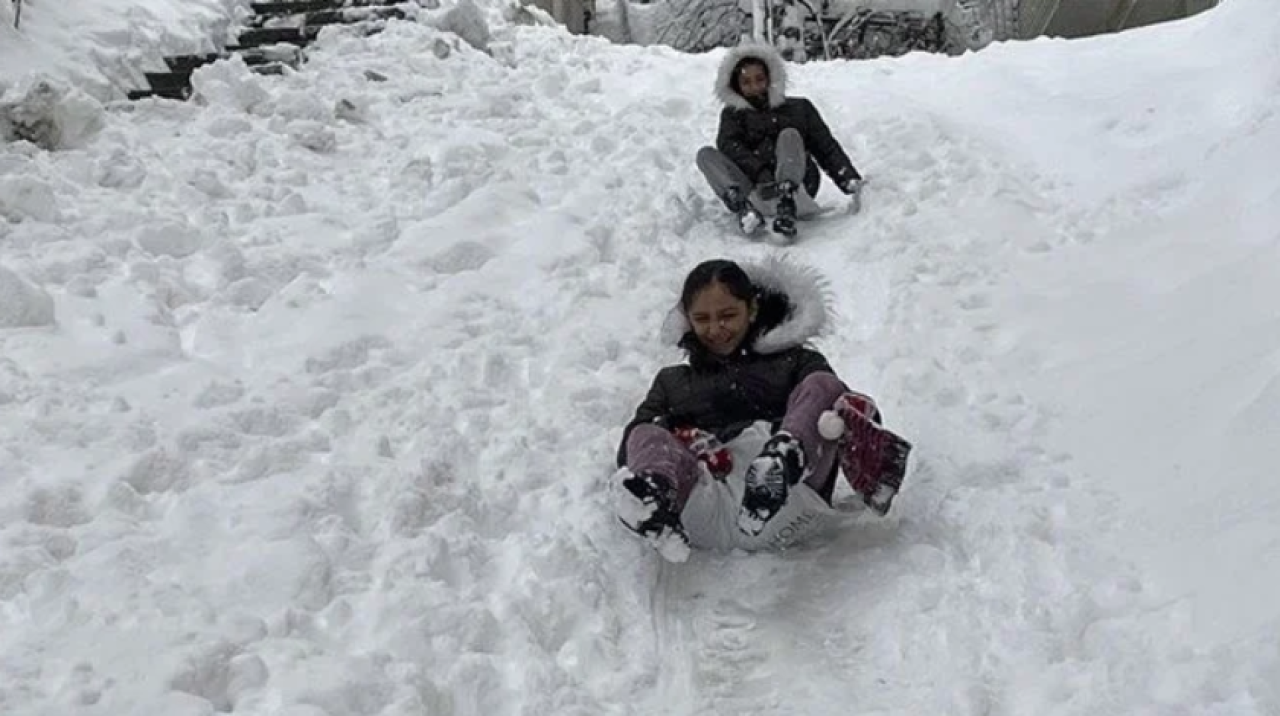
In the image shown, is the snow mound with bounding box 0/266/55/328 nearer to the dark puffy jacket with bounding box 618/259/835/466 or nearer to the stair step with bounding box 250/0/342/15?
the dark puffy jacket with bounding box 618/259/835/466

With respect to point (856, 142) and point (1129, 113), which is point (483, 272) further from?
point (1129, 113)

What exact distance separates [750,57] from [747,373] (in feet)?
11.3

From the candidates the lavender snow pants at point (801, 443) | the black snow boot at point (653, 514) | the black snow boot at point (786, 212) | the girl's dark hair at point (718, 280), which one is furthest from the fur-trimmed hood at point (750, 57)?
the black snow boot at point (653, 514)

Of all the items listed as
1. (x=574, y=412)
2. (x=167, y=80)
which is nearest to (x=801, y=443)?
(x=574, y=412)

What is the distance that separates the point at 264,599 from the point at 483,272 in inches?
111

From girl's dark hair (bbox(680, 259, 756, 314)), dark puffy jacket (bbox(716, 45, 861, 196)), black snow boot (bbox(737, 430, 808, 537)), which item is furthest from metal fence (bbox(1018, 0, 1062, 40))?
black snow boot (bbox(737, 430, 808, 537))

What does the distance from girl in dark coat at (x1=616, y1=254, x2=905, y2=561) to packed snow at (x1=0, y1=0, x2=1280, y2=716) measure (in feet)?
0.82

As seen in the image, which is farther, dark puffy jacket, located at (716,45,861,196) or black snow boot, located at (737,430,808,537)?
dark puffy jacket, located at (716,45,861,196)

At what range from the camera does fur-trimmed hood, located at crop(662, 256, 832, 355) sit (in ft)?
13.1

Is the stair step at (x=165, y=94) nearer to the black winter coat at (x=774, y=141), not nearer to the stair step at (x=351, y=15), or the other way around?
the stair step at (x=351, y=15)

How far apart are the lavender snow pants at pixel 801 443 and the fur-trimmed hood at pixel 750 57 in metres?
3.55

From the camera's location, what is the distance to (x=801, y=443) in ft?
11.6

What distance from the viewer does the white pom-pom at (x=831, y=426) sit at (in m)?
3.52

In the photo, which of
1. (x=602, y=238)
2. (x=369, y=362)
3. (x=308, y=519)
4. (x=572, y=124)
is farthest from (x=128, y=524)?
(x=572, y=124)
